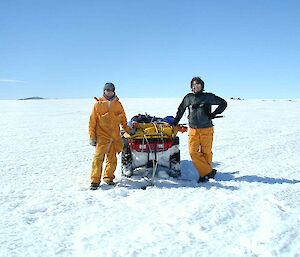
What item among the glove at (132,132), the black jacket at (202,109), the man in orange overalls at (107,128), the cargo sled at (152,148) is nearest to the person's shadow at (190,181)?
the cargo sled at (152,148)

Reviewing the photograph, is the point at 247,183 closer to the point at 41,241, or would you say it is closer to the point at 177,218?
the point at 177,218

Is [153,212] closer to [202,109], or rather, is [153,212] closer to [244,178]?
[202,109]

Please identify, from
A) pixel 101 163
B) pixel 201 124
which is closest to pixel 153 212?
pixel 101 163

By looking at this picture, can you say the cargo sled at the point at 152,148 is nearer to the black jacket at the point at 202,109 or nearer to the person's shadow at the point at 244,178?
the black jacket at the point at 202,109

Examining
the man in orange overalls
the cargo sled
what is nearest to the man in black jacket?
the cargo sled

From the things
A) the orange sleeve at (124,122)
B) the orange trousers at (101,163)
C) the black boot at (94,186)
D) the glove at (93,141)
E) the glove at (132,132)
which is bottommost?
the black boot at (94,186)

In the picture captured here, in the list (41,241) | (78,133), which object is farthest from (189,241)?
(78,133)

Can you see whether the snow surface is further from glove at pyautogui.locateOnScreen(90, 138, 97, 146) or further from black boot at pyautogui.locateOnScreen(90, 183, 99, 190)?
glove at pyautogui.locateOnScreen(90, 138, 97, 146)

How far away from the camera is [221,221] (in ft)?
14.0

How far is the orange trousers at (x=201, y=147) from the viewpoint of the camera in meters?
6.30

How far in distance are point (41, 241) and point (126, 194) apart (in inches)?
75.8

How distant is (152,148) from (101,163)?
90cm

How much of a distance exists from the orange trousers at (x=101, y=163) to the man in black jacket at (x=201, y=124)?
4.40ft

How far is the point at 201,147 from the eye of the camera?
21.1ft
